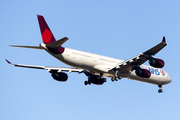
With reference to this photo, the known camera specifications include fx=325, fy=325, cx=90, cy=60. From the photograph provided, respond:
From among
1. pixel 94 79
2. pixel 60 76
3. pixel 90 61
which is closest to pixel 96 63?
pixel 90 61

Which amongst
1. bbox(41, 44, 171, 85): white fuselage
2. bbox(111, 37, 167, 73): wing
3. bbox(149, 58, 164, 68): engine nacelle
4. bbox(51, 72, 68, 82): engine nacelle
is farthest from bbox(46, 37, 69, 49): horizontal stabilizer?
bbox(149, 58, 164, 68): engine nacelle

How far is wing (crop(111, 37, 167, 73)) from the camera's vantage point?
3578 cm

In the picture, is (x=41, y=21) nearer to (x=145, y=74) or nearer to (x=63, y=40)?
(x=63, y=40)

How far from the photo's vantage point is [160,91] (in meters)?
46.9

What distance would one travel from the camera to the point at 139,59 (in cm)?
3850

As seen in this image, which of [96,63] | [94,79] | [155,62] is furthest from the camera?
[94,79]

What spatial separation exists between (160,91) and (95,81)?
9780 millimetres

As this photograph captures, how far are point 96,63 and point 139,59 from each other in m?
5.16

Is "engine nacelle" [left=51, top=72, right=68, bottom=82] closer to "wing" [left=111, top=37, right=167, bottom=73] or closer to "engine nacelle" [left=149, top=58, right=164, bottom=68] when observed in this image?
"wing" [left=111, top=37, right=167, bottom=73]

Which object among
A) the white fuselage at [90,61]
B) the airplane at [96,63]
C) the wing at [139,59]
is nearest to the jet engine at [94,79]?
the airplane at [96,63]

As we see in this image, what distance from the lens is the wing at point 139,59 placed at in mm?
35781

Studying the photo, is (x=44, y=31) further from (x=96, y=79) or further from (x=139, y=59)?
(x=139, y=59)

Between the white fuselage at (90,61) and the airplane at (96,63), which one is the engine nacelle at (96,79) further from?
the white fuselage at (90,61)

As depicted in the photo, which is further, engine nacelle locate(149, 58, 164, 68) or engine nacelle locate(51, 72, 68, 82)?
engine nacelle locate(51, 72, 68, 82)
